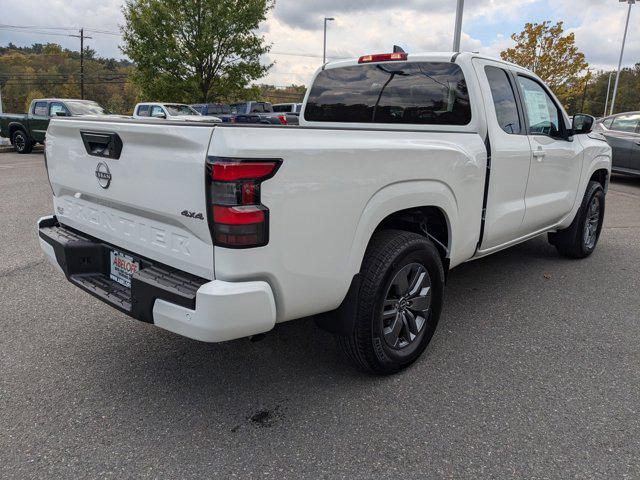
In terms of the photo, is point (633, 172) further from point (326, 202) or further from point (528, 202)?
point (326, 202)

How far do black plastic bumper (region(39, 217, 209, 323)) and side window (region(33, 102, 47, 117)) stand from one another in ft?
51.4

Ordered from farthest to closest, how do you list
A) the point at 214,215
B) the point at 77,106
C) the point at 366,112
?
1. the point at 77,106
2. the point at 366,112
3. the point at 214,215

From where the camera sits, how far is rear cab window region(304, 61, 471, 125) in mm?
3563

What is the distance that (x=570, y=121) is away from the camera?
481cm

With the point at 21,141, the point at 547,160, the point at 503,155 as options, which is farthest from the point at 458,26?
the point at 21,141

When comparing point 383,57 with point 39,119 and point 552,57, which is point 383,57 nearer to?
point 39,119

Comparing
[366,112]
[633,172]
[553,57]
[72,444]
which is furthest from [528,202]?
[553,57]

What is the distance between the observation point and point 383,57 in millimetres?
3941

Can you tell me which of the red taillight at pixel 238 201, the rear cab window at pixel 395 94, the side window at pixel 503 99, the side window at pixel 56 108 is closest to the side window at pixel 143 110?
the side window at pixel 56 108

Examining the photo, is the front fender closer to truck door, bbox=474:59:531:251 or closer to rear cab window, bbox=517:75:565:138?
rear cab window, bbox=517:75:565:138

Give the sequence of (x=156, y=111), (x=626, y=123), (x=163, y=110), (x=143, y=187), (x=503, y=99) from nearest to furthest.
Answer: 1. (x=143, y=187)
2. (x=503, y=99)
3. (x=626, y=123)
4. (x=163, y=110)
5. (x=156, y=111)

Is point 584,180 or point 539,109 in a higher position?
point 539,109

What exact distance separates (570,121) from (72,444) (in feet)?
15.9

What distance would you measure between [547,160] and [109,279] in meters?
3.52
